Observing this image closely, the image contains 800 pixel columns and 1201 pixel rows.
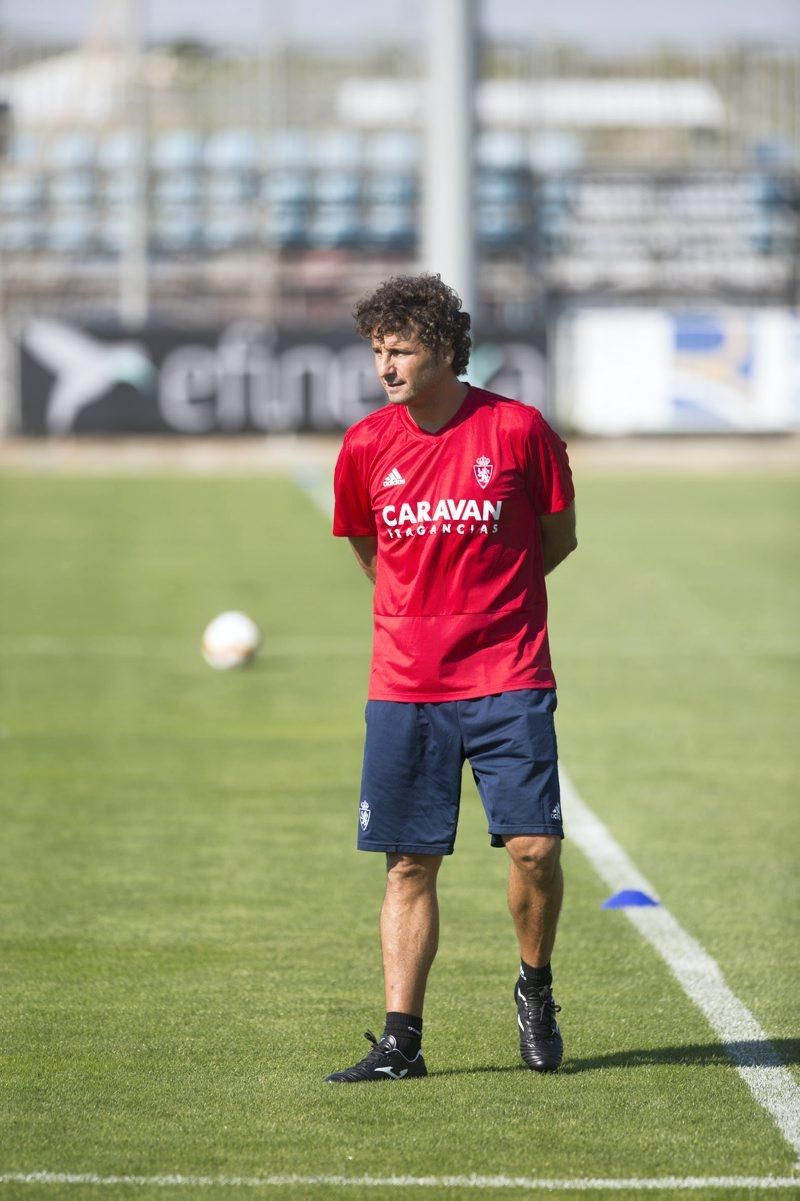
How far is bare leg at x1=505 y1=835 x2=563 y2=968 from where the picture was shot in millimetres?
5137

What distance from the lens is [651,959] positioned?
6453mm

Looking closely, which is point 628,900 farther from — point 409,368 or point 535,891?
point 409,368

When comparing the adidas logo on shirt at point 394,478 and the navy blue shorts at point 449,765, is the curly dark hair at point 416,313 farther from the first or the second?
the navy blue shorts at point 449,765

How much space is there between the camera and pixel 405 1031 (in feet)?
17.0

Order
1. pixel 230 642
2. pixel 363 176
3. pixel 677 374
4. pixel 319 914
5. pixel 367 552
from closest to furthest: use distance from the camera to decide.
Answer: pixel 367 552, pixel 319 914, pixel 230 642, pixel 677 374, pixel 363 176

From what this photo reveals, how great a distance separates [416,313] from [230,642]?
309 inches

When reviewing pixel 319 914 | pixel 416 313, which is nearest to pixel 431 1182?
pixel 416 313

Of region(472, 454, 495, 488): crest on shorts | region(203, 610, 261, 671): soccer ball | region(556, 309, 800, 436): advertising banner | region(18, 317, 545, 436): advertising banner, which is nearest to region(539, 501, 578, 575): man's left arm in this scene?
region(472, 454, 495, 488): crest on shorts

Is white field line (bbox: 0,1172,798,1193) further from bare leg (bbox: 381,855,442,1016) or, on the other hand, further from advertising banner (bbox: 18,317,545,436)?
advertising banner (bbox: 18,317,545,436)

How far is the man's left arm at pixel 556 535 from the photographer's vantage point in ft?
17.3

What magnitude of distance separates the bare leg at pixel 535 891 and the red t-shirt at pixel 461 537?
1.37ft

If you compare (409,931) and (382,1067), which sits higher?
(409,931)

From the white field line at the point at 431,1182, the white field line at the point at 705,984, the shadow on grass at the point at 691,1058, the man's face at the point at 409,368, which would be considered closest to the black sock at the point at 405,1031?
the shadow on grass at the point at 691,1058

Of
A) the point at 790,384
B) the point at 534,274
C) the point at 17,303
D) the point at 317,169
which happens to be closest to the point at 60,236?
the point at 17,303
